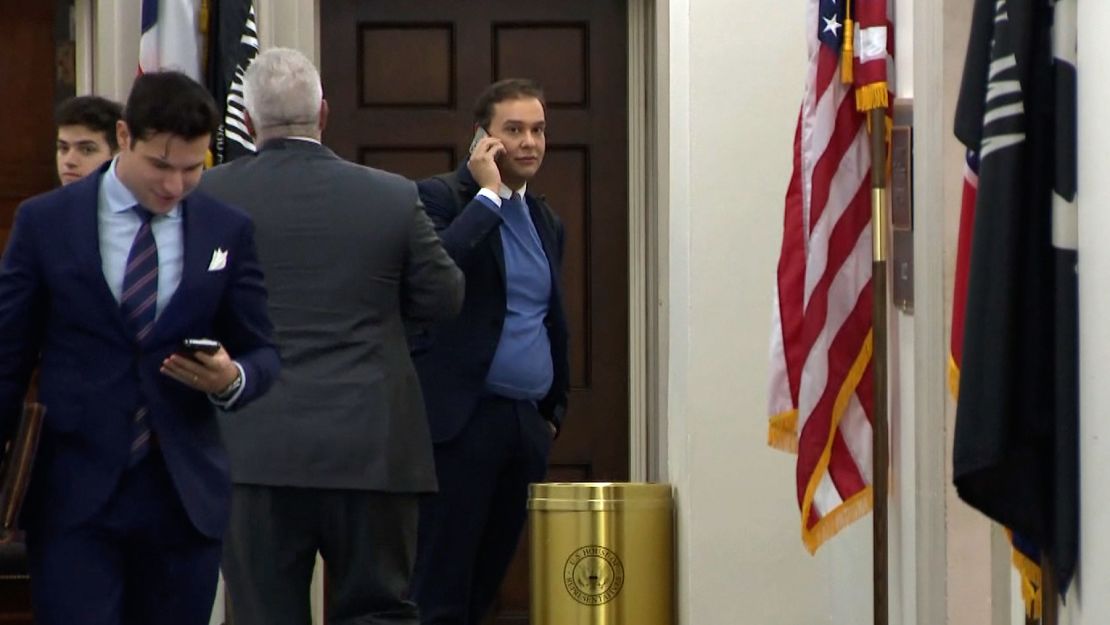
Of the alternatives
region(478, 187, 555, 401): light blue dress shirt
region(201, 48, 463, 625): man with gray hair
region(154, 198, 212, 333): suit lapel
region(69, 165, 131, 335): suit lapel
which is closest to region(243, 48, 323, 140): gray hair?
region(201, 48, 463, 625): man with gray hair

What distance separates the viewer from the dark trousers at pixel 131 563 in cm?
359

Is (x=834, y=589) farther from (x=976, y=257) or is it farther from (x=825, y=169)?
(x=976, y=257)

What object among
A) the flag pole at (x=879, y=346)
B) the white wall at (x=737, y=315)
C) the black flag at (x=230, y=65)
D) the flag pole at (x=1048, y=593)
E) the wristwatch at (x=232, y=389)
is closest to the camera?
the flag pole at (x=1048, y=593)

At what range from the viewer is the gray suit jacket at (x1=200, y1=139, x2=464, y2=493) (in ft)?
14.5

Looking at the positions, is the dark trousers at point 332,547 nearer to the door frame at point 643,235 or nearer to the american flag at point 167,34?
the american flag at point 167,34

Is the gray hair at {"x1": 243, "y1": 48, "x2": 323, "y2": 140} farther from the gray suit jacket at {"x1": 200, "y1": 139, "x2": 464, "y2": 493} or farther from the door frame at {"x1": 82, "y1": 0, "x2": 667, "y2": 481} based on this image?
the door frame at {"x1": 82, "y1": 0, "x2": 667, "y2": 481}

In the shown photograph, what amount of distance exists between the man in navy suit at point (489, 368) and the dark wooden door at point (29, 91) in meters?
1.99

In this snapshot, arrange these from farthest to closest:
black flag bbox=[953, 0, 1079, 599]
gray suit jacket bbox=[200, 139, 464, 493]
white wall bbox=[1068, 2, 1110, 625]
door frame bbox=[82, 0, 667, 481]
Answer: door frame bbox=[82, 0, 667, 481], gray suit jacket bbox=[200, 139, 464, 493], black flag bbox=[953, 0, 1079, 599], white wall bbox=[1068, 2, 1110, 625]

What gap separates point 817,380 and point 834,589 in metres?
1.20

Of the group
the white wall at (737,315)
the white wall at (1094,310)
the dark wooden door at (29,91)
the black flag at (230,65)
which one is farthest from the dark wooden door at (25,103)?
the white wall at (1094,310)

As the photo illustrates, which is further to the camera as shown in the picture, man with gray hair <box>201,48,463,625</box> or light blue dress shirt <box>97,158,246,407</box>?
→ man with gray hair <box>201,48,463,625</box>

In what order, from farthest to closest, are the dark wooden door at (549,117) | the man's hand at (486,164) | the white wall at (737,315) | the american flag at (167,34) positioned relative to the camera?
the dark wooden door at (549,117) → the american flag at (167,34) → the white wall at (737,315) → the man's hand at (486,164)

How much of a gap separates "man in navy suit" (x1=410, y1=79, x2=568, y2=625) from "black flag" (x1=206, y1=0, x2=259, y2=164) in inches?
31.3

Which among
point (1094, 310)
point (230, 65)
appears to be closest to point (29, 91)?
point (230, 65)
